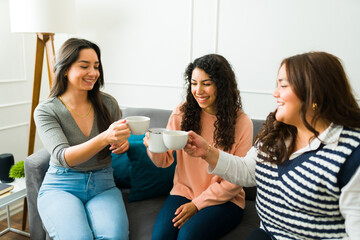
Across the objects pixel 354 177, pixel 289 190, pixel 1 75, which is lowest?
pixel 289 190

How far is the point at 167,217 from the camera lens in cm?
154

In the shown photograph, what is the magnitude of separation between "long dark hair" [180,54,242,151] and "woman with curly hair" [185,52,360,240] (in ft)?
1.32

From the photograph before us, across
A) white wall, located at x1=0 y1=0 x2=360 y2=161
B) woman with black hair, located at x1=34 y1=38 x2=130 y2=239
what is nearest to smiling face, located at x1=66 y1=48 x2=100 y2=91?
woman with black hair, located at x1=34 y1=38 x2=130 y2=239

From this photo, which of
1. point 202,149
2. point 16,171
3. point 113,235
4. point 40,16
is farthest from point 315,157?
point 40,16

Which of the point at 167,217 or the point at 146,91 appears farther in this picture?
the point at 146,91

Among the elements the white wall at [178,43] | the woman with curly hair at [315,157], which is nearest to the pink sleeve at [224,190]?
the woman with curly hair at [315,157]

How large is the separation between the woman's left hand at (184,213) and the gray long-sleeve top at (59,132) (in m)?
0.51

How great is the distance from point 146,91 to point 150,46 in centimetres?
43

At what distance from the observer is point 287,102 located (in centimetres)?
112

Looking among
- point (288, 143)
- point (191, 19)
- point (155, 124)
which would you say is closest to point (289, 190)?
point (288, 143)

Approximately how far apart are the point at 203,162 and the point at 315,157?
2.21ft

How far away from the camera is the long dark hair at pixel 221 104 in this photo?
64.1 inches

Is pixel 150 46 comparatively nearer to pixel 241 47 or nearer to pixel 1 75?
pixel 241 47

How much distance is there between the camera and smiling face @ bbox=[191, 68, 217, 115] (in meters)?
1.64
